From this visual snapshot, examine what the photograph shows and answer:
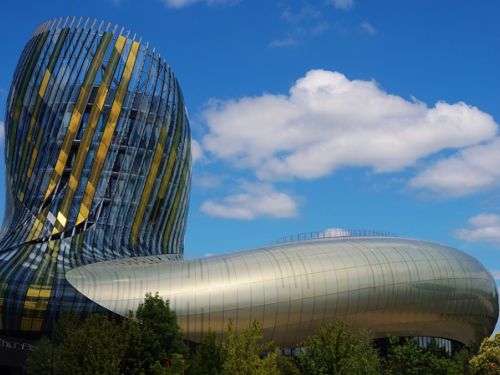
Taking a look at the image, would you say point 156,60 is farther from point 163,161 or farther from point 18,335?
point 18,335

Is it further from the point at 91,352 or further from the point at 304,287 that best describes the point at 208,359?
the point at 304,287

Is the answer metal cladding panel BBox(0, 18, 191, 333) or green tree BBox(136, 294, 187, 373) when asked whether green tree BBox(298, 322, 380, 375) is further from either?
metal cladding panel BBox(0, 18, 191, 333)

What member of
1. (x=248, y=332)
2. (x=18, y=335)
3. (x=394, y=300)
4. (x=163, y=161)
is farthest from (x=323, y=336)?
(x=163, y=161)

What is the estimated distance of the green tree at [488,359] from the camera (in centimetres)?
4219

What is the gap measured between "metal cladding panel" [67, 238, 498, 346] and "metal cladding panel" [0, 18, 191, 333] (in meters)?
7.71

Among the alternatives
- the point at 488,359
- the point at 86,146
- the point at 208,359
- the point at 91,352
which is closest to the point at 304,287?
the point at 208,359

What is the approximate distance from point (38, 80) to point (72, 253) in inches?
684

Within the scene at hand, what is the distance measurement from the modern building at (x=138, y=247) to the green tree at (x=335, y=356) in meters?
12.8

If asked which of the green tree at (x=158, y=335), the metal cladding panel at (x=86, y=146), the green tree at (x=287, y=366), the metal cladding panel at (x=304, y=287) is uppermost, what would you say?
the metal cladding panel at (x=86, y=146)

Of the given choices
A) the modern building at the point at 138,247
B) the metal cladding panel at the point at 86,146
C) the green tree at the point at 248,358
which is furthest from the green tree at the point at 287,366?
the metal cladding panel at the point at 86,146

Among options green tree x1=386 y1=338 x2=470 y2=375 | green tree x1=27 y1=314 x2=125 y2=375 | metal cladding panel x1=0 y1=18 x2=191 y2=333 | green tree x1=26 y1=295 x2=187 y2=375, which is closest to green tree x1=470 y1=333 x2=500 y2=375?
green tree x1=386 y1=338 x2=470 y2=375

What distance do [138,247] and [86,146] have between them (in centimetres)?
999

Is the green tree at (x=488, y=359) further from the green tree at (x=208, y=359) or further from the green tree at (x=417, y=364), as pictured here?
the green tree at (x=208, y=359)

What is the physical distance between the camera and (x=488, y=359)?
42625 millimetres
